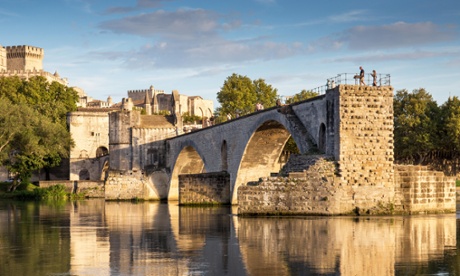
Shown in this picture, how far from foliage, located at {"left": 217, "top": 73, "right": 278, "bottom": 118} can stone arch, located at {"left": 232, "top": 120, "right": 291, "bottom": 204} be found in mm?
38637

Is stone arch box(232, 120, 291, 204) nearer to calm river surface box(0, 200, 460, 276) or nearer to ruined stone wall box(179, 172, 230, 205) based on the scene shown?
ruined stone wall box(179, 172, 230, 205)

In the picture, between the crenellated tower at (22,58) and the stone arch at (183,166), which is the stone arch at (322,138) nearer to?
the stone arch at (183,166)

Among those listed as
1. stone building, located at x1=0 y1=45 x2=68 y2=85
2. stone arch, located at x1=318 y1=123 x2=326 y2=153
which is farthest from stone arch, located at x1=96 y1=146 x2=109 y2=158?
stone building, located at x1=0 y1=45 x2=68 y2=85

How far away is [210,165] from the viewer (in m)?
55.2

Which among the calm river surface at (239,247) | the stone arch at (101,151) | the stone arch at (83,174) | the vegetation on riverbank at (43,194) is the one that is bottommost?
the calm river surface at (239,247)

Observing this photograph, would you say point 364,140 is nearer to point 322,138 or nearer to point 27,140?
point 322,138

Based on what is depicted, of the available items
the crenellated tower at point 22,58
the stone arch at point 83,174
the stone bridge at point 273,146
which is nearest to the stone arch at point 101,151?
the stone arch at point 83,174

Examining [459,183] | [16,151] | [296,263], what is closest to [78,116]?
[16,151]

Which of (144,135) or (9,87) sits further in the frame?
(9,87)

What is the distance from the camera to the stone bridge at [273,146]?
110ft

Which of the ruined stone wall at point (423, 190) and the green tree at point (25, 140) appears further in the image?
Answer: the green tree at point (25, 140)

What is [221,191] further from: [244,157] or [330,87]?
[330,87]

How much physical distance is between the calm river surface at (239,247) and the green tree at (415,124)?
1369 inches

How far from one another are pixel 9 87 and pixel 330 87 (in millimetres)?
69997
